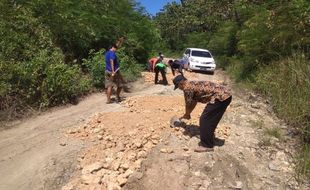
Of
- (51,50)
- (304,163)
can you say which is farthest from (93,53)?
(304,163)

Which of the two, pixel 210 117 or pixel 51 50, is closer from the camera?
pixel 210 117

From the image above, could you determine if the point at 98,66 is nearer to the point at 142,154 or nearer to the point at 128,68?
the point at 128,68

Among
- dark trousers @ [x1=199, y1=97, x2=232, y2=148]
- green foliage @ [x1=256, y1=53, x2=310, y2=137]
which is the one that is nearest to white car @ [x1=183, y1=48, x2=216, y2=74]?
green foliage @ [x1=256, y1=53, x2=310, y2=137]

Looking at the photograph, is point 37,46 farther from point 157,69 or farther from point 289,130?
point 289,130

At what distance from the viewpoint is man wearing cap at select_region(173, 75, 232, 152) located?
6.82 m

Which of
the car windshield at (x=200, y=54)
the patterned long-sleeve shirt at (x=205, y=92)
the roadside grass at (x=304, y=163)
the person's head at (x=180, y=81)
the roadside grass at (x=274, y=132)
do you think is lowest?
the roadside grass at (x=304, y=163)

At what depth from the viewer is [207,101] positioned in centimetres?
697

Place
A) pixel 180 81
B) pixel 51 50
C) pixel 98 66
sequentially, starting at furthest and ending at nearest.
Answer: pixel 98 66 < pixel 51 50 < pixel 180 81

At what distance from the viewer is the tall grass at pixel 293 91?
8.55m

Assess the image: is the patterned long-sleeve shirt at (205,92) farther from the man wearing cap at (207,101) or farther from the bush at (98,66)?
the bush at (98,66)

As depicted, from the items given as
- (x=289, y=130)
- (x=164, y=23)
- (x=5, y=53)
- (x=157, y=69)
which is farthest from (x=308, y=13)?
(x=164, y=23)

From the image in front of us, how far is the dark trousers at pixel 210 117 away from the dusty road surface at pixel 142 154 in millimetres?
327

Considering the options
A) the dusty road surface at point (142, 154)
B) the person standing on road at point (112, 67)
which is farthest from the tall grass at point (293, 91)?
the person standing on road at point (112, 67)

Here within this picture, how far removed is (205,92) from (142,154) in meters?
1.43
